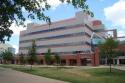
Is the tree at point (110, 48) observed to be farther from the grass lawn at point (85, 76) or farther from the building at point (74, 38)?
the building at point (74, 38)

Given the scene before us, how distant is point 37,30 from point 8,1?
13289 centimetres

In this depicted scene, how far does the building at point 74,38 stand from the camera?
10875 cm

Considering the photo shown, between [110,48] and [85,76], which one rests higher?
[110,48]

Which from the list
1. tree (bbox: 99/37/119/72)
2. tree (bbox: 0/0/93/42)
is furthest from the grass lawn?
tree (bbox: 0/0/93/42)

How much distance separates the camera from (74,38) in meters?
118

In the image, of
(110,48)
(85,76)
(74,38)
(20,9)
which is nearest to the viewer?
(20,9)

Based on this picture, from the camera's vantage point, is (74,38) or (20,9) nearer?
(20,9)

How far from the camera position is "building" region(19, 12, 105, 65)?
108750 millimetres

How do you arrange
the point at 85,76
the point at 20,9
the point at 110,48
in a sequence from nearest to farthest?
the point at 20,9 → the point at 85,76 → the point at 110,48

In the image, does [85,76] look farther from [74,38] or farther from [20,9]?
[74,38]

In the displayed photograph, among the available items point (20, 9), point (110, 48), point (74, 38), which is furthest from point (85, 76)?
point (74, 38)

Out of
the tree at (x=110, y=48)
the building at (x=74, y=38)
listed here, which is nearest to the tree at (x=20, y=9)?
the tree at (x=110, y=48)

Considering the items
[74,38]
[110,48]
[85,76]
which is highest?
[74,38]

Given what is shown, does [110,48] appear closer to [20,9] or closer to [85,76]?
[85,76]
